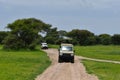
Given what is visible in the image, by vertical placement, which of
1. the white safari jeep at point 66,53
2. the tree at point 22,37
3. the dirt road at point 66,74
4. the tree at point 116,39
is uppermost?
the tree at point 116,39

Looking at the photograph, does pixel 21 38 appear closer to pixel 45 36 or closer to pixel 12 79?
pixel 45 36

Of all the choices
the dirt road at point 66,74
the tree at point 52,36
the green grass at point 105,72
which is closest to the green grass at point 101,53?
the green grass at point 105,72

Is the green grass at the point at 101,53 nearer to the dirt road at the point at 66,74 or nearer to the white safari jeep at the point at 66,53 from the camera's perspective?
the white safari jeep at the point at 66,53

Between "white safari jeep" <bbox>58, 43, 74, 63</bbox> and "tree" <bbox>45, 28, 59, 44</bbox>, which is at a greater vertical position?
"tree" <bbox>45, 28, 59, 44</bbox>

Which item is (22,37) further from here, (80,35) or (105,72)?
(80,35)

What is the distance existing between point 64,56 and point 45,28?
325 ft

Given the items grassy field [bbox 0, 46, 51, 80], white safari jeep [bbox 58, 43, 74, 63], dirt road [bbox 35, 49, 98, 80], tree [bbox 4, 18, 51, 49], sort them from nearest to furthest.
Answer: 1. dirt road [bbox 35, 49, 98, 80]
2. grassy field [bbox 0, 46, 51, 80]
3. white safari jeep [bbox 58, 43, 74, 63]
4. tree [bbox 4, 18, 51, 49]

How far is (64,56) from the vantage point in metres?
47.0

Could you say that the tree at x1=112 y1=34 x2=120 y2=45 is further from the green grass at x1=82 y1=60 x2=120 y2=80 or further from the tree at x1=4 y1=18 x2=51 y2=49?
the green grass at x1=82 y1=60 x2=120 y2=80

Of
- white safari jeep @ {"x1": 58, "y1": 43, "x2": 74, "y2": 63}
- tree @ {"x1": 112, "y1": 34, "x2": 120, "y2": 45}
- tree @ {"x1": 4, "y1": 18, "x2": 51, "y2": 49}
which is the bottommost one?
white safari jeep @ {"x1": 58, "y1": 43, "x2": 74, "y2": 63}

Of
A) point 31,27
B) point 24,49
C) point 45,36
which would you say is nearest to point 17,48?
point 24,49

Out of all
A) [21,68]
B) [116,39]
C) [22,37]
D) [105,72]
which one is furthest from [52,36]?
[105,72]

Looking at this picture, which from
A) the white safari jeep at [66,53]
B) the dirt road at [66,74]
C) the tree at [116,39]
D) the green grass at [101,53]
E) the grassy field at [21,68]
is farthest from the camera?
the tree at [116,39]

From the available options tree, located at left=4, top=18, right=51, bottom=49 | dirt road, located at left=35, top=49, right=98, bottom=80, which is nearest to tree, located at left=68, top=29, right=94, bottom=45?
tree, located at left=4, top=18, right=51, bottom=49
